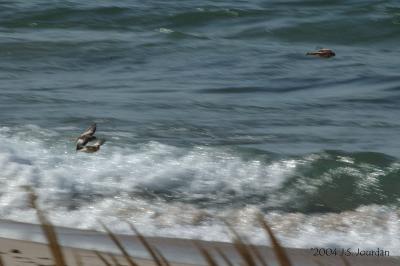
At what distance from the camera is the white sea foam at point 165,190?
6.16 meters

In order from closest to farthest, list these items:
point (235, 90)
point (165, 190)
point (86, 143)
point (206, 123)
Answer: point (165, 190) → point (86, 143) → point (206, 123) → point (235, 90)

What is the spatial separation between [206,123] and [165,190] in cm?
213

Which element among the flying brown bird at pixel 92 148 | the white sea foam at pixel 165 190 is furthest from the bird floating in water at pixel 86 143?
the white sea foam at pixel 165 190

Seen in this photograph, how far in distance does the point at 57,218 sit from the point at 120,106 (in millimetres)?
3544

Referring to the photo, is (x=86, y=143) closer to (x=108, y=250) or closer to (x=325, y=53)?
(x=108, y=250)

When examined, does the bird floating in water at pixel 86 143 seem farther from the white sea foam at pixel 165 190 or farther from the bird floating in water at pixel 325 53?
the bird floating in water at pixel 325 53

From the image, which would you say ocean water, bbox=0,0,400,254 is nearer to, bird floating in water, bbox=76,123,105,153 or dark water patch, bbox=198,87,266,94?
dark water patch, bbox=198,87,266,94

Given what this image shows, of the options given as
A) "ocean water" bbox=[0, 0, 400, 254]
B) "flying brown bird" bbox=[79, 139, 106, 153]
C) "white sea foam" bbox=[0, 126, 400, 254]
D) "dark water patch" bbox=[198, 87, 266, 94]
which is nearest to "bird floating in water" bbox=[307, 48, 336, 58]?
"ocean water" bbox=[0, 0, 400, 254]

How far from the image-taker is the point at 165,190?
22.9 feet

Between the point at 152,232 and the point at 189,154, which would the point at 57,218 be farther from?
the point at 189,154

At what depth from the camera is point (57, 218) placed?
6.30 meters

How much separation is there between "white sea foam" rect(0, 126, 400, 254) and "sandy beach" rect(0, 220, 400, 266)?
0.19m

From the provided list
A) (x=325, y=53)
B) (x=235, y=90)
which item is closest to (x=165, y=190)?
(x=235, y=90)

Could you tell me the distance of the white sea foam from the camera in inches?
243
